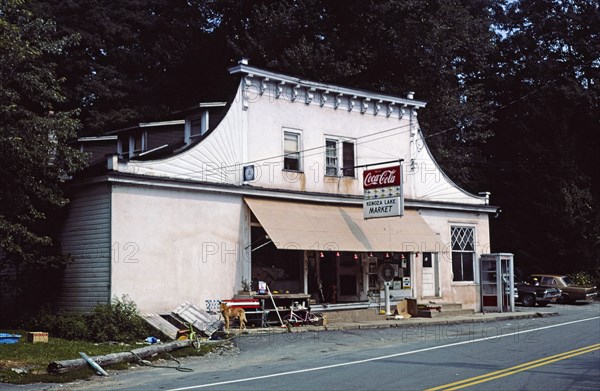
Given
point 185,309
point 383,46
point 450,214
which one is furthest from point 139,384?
point 383,46

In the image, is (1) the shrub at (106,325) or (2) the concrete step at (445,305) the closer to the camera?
(1) the shrub at (106,325)

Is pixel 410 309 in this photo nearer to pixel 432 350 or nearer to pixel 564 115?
pixel 432 350

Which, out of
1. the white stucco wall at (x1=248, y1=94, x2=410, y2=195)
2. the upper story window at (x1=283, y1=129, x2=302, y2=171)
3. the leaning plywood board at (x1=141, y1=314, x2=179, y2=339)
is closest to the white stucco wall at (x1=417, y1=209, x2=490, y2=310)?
the white stucco wall at (x1=248, y1=94, x2=410, y2=195)

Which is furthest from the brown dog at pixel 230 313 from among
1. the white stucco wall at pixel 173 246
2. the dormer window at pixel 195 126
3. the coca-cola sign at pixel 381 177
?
the coca-cola sign at pixel 381 177

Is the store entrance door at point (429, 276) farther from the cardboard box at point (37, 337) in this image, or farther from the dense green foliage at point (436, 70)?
the cardboard box at point (37, 337)

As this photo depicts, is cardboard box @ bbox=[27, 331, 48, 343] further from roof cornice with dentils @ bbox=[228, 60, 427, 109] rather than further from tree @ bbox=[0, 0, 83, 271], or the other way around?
roof cornice with dentils @ bbox=[228, 60, 427, 109]

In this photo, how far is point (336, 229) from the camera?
2602 centimetres

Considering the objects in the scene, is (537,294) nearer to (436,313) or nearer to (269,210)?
(436,313)

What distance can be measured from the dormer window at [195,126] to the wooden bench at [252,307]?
661 cm

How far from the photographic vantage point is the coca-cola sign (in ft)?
85.0

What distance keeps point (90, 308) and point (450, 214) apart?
1682 cm

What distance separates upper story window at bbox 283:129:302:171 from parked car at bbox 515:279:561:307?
1805cm

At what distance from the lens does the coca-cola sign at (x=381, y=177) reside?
85.0ft

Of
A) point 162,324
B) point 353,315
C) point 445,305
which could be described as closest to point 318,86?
point 353,315
